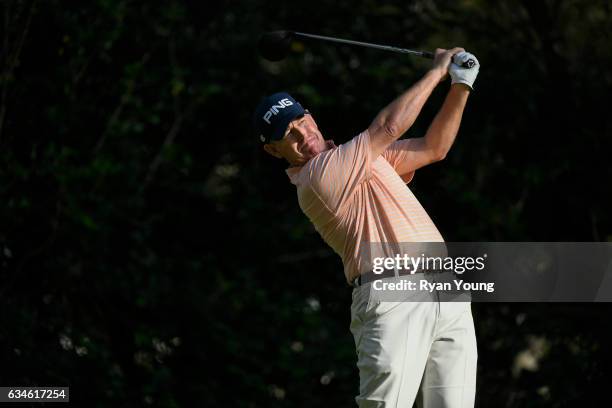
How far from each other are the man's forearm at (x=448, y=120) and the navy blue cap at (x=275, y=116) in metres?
0.51

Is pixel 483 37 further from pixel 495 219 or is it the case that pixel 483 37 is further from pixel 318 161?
pixel 318 161

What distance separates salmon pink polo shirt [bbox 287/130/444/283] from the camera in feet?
13.7

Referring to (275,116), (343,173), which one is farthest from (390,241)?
(275,116)

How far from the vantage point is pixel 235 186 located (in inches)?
383

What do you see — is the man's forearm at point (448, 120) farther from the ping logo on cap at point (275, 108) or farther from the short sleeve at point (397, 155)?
the ping logo on cap at point (275, 108)

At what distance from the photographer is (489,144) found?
8906mm

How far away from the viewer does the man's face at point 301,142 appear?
4461 mm

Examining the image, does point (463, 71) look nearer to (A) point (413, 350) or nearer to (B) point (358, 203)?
(B) point (358, 203)

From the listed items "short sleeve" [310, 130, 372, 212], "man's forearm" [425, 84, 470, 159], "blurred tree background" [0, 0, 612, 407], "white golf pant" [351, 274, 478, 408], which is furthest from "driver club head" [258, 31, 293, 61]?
"blurred tree background" [0, 0, 612, 407]

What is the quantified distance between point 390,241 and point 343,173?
30 centimetres

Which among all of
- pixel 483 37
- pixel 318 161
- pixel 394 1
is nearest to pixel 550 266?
pixel 483 37

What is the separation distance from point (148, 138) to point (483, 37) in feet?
8.84

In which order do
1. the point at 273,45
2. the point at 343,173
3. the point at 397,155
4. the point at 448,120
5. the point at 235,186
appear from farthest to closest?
the point at 235,186 < the point at 273,45 < the point at 397,155 < the point at 448,120 < the point at 343,173

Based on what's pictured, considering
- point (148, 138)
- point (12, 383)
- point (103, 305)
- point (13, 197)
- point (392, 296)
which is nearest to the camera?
point (392, 296)
